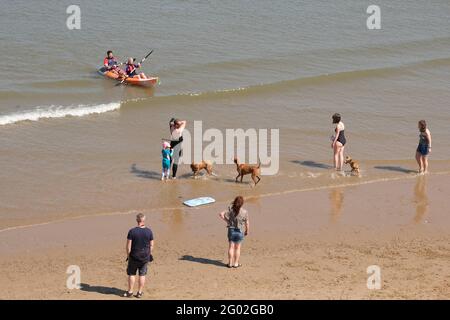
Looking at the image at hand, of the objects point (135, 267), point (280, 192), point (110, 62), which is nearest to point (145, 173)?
point (280, 192)

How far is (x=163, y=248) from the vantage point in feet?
39.9

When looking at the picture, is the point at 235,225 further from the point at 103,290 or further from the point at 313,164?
the point at 313,164

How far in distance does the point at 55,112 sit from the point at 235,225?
11.7 m

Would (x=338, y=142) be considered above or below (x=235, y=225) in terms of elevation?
above

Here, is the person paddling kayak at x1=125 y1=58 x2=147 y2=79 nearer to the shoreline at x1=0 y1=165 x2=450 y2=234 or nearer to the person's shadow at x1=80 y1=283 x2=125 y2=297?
the shoreline at x1=0 y1=165 x2=450 y2=234

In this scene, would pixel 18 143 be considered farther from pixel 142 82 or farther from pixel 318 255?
pixel 318 255

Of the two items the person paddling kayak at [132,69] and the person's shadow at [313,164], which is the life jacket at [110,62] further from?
the person's shadow at [313,164]

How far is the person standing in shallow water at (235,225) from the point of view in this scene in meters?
10.9

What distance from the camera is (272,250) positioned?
39.7 feet

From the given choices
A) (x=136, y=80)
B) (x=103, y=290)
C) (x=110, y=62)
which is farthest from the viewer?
(x=110, y=62)

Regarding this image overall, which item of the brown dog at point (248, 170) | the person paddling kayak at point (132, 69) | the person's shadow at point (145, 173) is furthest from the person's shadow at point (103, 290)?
the person paddling kayak at point (132, 69)

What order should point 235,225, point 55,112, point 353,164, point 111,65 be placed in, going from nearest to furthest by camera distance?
point 235,225 → point 353,164 → point 55,112 → point 111,65

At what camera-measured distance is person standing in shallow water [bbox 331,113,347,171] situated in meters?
16.1
